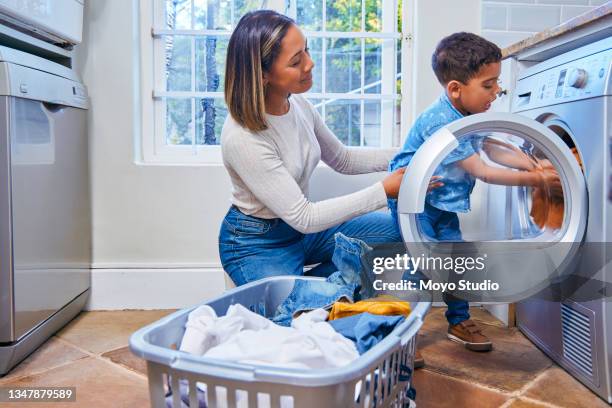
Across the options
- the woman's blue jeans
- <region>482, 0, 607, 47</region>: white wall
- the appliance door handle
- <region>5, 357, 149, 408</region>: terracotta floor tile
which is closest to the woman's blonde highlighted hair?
the woman's blue jeans

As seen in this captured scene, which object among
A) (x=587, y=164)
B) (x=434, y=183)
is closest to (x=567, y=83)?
(x=587, y=164)

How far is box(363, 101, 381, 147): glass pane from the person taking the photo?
241 cm

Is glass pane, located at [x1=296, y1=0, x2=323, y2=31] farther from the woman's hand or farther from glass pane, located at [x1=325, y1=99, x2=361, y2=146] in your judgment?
the woman's hand

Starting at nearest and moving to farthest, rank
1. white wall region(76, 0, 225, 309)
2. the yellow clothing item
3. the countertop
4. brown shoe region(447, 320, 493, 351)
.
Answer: the yellow clothing item < the countertop < brown shoe region(447, 320, 493, 351) < white wall region(76, 0, 225, 309)

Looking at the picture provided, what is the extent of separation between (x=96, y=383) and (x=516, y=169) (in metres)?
1.30

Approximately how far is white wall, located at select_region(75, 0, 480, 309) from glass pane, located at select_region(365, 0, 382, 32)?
21 cm

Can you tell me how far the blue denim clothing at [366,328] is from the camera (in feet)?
3.67

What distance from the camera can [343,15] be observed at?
Result: 2365 millimetres

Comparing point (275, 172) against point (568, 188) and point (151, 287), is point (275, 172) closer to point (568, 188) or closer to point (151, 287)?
point (568, 188)

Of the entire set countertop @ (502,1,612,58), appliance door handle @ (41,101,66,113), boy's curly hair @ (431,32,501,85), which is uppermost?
countertop @ (502,1,612,58)

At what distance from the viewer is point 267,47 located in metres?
1.54

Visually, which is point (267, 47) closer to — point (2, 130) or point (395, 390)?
point (2, 130)

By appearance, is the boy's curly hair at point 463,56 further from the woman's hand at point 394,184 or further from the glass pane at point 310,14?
the glass pane at point 310,14

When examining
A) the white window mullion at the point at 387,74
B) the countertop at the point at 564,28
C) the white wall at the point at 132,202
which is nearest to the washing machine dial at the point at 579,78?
the countertop at the point at 564,28
